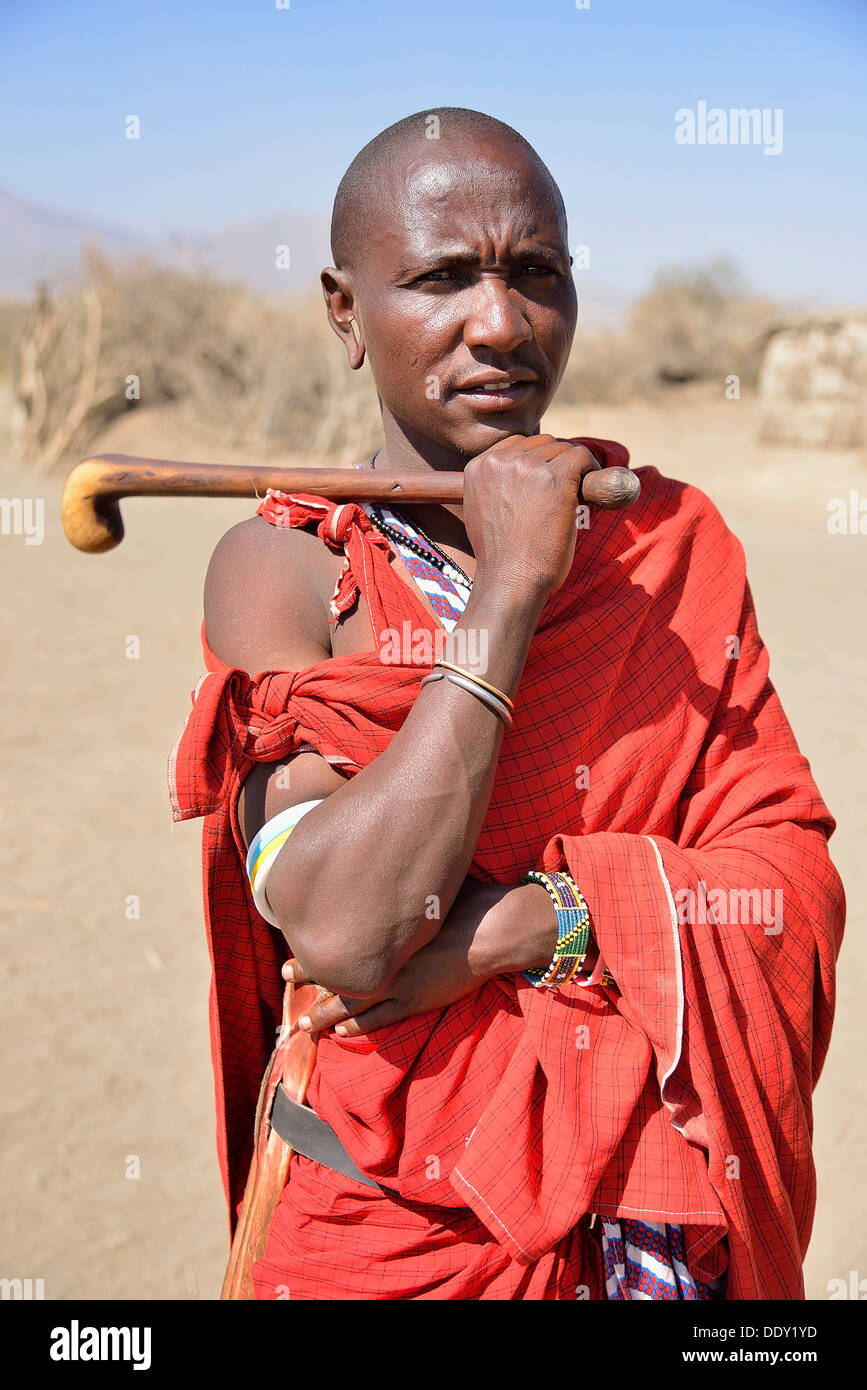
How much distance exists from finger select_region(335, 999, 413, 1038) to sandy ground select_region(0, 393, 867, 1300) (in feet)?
7.76

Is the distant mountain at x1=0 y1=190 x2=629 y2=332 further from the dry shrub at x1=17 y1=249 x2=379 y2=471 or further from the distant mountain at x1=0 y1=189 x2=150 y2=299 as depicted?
the dry shrub at x1=17 y1=249 x2=379 y2=471

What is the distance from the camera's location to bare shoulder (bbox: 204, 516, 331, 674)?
173 cm

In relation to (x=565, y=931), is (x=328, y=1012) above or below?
below

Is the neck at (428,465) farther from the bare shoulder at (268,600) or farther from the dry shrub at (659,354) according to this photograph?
the dry shrub at (659,354)

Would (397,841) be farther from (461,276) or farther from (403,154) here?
(403,154)

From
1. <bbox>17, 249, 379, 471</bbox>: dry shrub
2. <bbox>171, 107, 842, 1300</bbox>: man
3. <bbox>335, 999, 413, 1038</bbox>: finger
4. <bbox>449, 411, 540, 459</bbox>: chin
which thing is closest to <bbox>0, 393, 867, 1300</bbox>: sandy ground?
<bbox>171, 107, 842, 1300</bbox>: man

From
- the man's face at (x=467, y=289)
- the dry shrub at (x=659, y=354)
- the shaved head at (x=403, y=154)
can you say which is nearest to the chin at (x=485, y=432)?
the man's face at (x=467, y=289)

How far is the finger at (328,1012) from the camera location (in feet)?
5.63

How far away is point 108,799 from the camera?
6.36 metres

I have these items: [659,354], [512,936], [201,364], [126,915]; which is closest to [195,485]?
[512,936]

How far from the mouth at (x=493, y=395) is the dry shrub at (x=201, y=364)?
568 inches

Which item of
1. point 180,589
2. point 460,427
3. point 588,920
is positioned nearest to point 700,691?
point 588,920

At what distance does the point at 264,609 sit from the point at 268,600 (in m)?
0.01

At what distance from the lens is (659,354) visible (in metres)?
21.5
